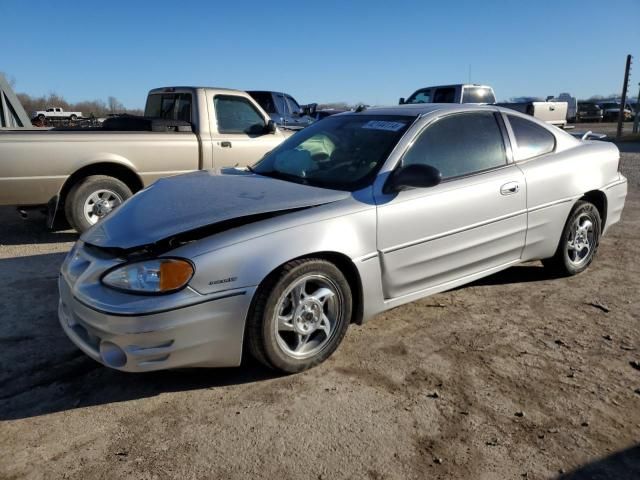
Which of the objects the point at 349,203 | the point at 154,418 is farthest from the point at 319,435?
the point at 349,203

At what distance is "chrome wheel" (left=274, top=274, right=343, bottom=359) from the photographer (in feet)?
10.5

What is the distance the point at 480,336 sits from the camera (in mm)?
3850

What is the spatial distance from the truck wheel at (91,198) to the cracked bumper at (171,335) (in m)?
3.53

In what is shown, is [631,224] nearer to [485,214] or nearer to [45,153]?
[485,214]

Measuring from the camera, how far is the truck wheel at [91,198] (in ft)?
20.4

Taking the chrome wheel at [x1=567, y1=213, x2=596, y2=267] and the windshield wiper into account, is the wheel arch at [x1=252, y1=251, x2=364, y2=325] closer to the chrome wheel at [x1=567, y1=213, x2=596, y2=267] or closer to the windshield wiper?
the windshield wiper

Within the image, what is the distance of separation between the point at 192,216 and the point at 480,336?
2.13 metres

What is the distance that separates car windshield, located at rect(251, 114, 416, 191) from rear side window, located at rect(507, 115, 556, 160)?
1.05 meters

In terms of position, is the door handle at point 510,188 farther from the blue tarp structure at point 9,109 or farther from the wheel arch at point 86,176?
the blue tarp structure at point 9,109

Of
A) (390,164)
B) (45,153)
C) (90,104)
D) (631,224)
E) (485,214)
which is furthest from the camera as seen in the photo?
(90,104)

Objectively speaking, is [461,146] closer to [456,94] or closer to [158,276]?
[158,276]

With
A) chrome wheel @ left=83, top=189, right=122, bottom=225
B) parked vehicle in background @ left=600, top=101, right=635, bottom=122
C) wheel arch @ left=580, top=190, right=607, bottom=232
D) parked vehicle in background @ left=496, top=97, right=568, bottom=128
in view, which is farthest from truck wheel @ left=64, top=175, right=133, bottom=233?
parked vehicle in background @ left=600, top=101, right=635, bottom=122

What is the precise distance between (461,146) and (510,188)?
500 mm

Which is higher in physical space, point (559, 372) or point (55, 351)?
point (55, 351)
